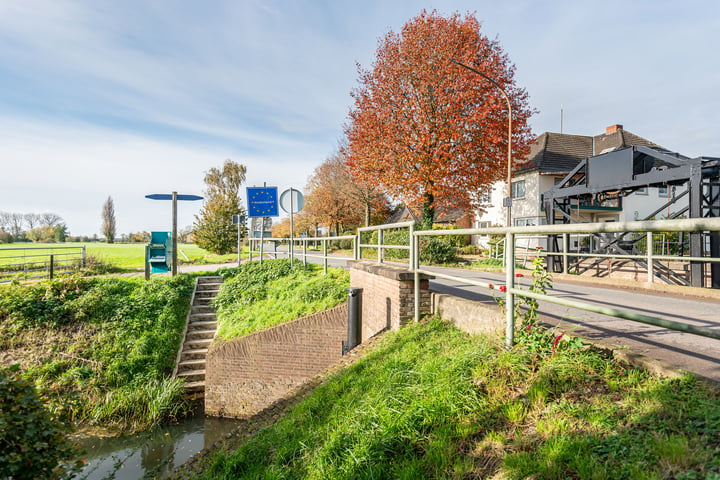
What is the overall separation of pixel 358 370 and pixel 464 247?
23.5m

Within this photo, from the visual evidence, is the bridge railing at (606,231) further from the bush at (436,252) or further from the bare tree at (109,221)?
the bare tree at (109,221)

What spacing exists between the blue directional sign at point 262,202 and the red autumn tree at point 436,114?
649 centimetres

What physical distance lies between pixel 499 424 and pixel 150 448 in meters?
7.62

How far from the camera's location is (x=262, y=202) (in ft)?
45.0

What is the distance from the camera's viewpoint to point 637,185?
36.0 ft

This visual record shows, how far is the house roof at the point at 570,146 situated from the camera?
2719cm

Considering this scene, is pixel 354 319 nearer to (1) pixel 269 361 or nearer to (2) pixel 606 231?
(1) pixel 269 361

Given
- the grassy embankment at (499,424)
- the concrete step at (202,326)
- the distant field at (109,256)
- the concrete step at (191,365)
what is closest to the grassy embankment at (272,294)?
the concrete step at (202,326)

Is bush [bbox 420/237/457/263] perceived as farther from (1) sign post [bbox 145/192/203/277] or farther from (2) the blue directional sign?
(1) sign post [bbox 145/192/203/277]

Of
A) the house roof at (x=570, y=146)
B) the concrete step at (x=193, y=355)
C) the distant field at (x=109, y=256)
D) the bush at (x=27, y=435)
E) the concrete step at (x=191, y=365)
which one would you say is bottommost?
the concrete step at (x=191, y=365)

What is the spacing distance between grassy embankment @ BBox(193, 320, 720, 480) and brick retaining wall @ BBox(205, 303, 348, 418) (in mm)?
3476

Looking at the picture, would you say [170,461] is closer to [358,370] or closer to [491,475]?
[358,370]

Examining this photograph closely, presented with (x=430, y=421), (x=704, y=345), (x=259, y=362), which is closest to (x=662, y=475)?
(x=430, y=421)

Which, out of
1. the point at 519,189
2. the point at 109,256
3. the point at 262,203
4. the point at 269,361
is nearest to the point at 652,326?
the point at 269,361
